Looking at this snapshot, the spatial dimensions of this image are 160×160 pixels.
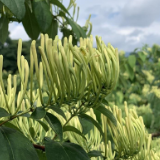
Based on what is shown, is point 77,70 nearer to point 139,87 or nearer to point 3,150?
point 3,150

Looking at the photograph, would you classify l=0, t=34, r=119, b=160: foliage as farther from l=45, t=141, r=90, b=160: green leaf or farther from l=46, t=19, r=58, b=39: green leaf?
l=46, t=19, r=58, b=39: green leaf

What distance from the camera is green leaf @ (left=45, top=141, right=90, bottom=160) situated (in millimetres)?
301

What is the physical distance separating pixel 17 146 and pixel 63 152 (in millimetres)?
64

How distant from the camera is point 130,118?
437 millimetres

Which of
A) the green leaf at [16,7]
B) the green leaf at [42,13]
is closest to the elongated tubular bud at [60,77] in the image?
the green leaf at [16,7]

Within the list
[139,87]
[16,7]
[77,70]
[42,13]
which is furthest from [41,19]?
[139,87]

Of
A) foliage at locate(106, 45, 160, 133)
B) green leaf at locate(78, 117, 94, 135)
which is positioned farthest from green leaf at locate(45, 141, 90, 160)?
foliage at locate(106, 45, 160, 133)

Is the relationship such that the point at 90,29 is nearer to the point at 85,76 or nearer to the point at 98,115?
the point at 98,115

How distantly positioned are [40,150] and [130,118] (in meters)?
0.17

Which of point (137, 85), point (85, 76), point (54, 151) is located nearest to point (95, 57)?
point (85, 76)

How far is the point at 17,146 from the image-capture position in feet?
0.94

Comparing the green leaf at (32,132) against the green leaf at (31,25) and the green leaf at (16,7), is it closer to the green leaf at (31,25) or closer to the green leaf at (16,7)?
the green leaf at (16,7)

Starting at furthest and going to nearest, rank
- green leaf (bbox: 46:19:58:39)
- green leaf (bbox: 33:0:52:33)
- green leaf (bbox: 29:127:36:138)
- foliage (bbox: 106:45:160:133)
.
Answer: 1. foliage (bbox: 106:45:160:133)
2. green leaf (bbox: 46:19:58:39)
3. green leaf (bbox: 33:0:52:33)
4. green leaf (bbox: 29:127:36:138)

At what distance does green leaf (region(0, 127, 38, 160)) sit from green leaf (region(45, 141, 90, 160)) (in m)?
0.02
